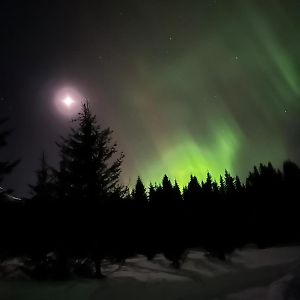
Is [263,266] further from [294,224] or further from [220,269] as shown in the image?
[294,224]

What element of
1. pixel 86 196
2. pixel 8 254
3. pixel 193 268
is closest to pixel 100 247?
pixel 86 196

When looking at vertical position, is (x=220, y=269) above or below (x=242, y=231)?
below

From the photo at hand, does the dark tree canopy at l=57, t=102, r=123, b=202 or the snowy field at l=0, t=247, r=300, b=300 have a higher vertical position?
the dark tree canopy at l=57, t=102, r=123, b=202

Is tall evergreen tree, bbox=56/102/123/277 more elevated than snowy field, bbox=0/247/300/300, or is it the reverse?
tall evergreen tree, bbox=56/102/123/277

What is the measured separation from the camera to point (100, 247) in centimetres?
1742

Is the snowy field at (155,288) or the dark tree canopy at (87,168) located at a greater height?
the dark tree canopy at (87,168)

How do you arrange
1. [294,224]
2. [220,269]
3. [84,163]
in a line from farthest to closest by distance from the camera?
[294,224] < [220,269] < [84,163]

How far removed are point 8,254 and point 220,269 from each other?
1432cm

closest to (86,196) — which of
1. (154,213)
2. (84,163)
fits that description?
(84,163)

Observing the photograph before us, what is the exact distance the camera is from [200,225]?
49.9 m

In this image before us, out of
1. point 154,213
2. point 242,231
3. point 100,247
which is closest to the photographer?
point 100,247

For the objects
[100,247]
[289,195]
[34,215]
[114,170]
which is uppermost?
[289,195]

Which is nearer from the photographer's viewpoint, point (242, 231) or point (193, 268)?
point (193, 268)

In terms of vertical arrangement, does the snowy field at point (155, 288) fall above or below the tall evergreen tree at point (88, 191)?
below
